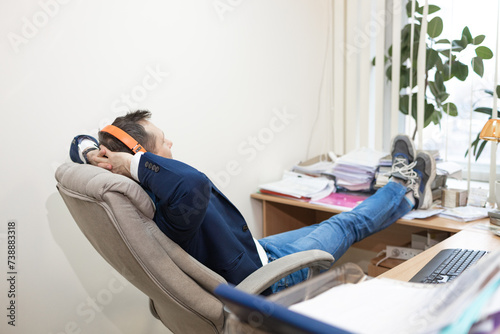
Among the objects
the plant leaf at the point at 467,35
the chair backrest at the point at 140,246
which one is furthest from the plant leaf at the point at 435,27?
the chair backrest at the point at 140,246

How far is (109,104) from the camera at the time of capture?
181cm

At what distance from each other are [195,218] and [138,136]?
44cm

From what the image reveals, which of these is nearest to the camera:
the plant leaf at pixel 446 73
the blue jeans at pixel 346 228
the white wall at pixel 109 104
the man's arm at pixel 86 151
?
the man's arm at pixel 86 151

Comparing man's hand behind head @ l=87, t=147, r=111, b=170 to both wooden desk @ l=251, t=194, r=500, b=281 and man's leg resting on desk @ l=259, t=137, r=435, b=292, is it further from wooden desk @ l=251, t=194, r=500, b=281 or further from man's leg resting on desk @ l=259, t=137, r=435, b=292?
wooden desk @ l=251, t=194, r=500, b=281

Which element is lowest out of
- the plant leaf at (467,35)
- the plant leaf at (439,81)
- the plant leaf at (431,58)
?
the plant leaf at (439,81)

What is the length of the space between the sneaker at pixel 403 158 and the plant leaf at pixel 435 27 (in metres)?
0.67

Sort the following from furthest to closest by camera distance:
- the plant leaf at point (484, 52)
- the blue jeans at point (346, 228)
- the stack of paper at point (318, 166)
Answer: the stack of paper at point (318, 166) < the plant leaf at point (484, 52) < the blue jeans at point (346, 228)

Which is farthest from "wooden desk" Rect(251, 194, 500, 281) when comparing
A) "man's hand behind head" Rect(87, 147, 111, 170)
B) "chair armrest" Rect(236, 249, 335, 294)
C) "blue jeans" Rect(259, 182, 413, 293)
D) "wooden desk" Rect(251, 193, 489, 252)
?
"man's hand behind head" Rect(87, 147, 111, 170)

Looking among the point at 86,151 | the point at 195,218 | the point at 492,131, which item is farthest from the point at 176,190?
the point at 492,131

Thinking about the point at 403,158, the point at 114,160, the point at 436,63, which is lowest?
the point at 403,158

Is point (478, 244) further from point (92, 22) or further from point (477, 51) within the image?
point (92, 22)

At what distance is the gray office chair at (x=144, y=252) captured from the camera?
1.06 m

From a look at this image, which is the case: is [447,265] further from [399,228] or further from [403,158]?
[399,228]

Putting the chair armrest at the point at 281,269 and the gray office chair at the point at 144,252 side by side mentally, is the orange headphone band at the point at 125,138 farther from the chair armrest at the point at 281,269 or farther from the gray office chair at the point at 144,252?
the chair armrest at the point at 281,269
